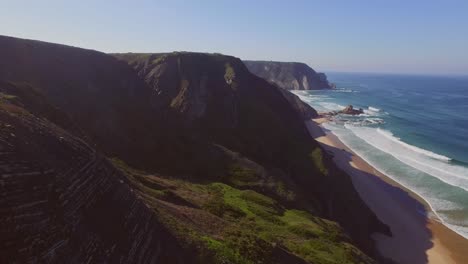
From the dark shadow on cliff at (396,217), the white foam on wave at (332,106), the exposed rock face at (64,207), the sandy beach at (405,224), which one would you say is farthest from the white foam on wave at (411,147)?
the exposed rock face at (64,207)

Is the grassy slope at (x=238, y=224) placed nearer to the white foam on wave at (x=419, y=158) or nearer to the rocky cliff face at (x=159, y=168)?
the rocky cliff face at (x=159, y=168)

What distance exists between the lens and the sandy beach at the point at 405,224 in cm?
4103

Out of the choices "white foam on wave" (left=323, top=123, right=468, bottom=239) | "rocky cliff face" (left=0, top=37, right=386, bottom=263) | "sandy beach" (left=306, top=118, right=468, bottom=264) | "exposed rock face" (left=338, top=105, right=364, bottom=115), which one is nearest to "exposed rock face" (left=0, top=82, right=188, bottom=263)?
"rocky cliff face" (left=0, top=37, right=386, bottom=263)

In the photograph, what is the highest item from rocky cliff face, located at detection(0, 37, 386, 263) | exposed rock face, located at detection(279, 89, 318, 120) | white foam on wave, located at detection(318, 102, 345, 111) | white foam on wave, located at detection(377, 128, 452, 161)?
rocky cliff face, located at detection(0, 37, 386, 263)

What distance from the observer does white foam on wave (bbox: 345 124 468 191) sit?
62.9 metres

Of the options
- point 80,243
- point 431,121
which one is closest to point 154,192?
point 80,243

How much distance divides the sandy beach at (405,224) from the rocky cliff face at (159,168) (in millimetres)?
3070

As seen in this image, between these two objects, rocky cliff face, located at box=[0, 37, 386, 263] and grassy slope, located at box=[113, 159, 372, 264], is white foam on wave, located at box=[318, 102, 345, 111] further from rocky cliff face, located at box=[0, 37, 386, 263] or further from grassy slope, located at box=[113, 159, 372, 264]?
grassy slope, located at box=[113, 159, 372, 264]

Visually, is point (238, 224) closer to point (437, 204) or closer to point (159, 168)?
point (159, 168)

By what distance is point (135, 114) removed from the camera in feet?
145

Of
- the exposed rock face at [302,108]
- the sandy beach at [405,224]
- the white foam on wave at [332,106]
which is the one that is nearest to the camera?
the sandy beach at [405,224]

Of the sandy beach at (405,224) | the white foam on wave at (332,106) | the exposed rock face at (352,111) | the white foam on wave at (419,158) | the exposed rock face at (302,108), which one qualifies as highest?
the exposed rock face at (302,108)

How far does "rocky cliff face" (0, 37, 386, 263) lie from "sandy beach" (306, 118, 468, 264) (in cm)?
307

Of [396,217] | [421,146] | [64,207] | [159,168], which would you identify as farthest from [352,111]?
[64,207]
